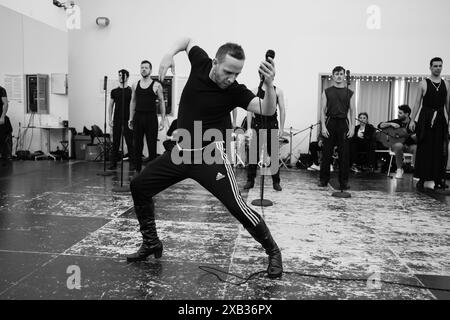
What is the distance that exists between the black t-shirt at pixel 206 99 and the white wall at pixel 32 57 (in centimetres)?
698

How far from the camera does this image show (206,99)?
2688 millimetres

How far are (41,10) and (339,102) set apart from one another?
677cm

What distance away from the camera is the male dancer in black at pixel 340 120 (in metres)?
6.10

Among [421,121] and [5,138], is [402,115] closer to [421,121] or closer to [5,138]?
[421,121]

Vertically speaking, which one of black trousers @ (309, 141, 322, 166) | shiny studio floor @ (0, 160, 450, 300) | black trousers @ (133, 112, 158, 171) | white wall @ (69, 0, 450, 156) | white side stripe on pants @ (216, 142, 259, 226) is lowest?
shiny studio floor @ (0, 160, 450, 300)

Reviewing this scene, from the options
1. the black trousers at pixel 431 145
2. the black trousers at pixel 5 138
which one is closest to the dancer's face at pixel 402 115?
the black trousers at pixel 431 145

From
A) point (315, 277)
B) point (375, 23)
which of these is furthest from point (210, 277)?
point (375, 23)

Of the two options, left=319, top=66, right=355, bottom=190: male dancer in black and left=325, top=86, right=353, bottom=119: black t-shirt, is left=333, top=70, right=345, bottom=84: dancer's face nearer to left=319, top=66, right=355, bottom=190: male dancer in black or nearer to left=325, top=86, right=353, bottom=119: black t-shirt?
left=319, top=66, right=355, bottom=190: male dancer in black

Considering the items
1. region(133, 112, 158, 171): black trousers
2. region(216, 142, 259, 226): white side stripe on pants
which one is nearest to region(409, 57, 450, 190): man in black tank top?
region(133, 112, 158, 171): black trousers

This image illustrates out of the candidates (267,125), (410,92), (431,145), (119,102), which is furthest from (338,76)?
(410,92)

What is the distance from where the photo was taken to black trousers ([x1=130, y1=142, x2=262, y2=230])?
2.68 meters

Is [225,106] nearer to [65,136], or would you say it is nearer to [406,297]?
[406,297]

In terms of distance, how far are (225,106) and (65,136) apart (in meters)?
8.29

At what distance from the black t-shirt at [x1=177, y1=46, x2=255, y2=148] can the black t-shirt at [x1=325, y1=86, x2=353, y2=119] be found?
370 cm
